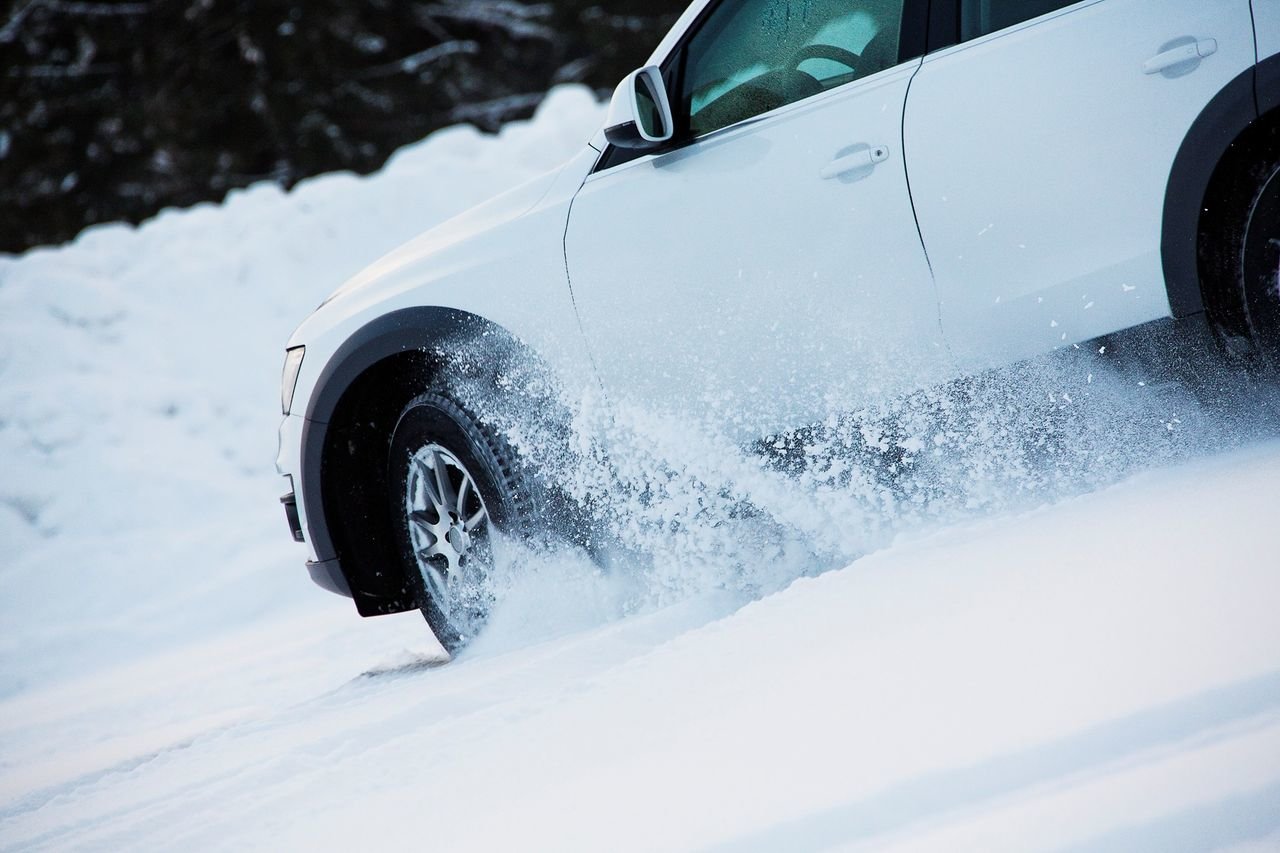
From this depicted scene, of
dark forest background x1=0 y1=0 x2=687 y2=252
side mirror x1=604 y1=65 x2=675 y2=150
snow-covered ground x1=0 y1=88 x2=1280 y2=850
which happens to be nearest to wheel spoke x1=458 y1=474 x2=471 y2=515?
snow-covered ground x1=0 y1=88 x2=1280 y2=850

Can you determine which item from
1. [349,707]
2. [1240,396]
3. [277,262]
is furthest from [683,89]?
[277,262]

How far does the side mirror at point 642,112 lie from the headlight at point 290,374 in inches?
54.6

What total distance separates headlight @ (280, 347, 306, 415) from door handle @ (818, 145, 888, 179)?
1898mm

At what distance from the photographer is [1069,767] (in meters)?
1.62

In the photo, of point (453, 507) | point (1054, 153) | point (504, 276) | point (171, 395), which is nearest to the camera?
point (1054, 153)

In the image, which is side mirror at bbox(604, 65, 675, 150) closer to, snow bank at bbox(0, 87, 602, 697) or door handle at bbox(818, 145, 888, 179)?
door handle at bbox(818, 145, 888, 179)

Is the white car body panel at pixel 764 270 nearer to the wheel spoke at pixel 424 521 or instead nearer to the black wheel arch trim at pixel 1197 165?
the black wheel arch trim at pixel 1197 165

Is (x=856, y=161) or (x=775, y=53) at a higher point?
(x=775, y=53)


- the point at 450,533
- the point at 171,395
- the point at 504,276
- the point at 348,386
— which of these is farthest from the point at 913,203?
the point at 171,395

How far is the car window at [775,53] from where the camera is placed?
3012mm

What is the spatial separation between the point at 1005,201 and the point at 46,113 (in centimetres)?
1959

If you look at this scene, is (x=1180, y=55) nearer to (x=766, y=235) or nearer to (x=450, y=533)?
(x=766, y=235)

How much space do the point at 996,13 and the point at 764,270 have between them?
801 mm

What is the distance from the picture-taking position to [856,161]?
9.43 feet
